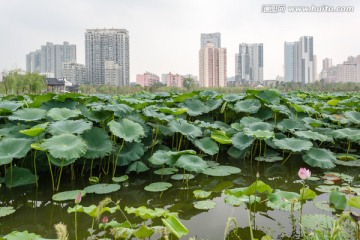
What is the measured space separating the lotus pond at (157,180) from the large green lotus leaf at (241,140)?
0.02 metres

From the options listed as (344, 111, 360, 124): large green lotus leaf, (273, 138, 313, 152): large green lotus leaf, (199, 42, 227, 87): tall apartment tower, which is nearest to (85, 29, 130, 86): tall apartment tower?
(199, 42, 227, 87): tall apartment tower

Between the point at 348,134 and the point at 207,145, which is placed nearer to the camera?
the point at 207,145

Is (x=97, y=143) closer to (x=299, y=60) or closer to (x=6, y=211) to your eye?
(x=6, y=211)

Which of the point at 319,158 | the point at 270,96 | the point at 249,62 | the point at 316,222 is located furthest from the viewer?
the point at 249,62

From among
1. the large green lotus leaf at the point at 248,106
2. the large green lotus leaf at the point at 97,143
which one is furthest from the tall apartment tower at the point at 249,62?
the large green lotus leaf at the point at 97,143

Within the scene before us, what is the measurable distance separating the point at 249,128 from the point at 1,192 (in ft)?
7.67

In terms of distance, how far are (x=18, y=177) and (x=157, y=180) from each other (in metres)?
1.10

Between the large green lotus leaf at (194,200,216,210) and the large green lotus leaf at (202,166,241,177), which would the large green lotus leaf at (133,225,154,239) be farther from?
the large green lotus leaf at (202,166,241,177)

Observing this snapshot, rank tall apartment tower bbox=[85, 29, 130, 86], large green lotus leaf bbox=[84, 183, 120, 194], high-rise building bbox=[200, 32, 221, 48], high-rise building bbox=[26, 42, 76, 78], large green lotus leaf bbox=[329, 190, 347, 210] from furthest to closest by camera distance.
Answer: high-rise building bbox=[26, 42, 76, 78] → high-rise building bbox=[200, 32, 221, 48] → tall apartment tower bbox=[85, 29, 130, 86] → large green lotus leaf bbox=[84, 183, 120, 194] → large green lotus leaf bbox=[329, 190, 347, 210]

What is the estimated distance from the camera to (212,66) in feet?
234

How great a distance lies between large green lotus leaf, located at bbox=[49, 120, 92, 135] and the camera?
8.41 ft

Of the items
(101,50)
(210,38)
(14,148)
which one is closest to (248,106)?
(14,148)

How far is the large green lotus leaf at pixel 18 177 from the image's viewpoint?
2520mm

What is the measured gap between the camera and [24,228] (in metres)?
1.84
